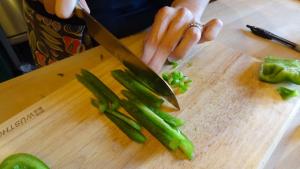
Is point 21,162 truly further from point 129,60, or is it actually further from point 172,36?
point 172,36

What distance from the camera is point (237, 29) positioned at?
3.55ft

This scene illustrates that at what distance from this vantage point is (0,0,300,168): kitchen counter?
782mm

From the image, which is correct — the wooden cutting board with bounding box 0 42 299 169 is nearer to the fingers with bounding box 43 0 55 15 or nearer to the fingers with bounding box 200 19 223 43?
the fingers with bounding box 200 19 223 43

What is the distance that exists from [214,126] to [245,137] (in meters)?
0.08

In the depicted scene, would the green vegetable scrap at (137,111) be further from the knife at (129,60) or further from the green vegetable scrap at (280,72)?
the green vegetable scrap at (280,72)

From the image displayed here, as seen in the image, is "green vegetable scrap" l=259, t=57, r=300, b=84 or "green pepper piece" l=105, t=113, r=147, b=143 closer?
"green pepper piece" l=105, t=113, r=147, b=143

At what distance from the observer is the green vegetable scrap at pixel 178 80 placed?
0.82 metres

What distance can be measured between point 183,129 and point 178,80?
0.16 metres

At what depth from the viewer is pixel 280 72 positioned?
2.75 feet

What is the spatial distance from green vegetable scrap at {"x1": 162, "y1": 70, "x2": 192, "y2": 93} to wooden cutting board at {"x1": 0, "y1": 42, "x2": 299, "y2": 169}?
0.07 feet

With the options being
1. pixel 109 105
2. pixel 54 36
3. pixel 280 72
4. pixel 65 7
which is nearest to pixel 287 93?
pixel 280 72

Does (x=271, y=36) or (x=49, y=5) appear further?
(x=271, y=36)

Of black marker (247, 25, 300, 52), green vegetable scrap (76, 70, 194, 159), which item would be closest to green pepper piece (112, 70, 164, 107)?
green vegetable scrap (76, 70, 194, 159)

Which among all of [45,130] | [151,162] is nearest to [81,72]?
[45,130]
